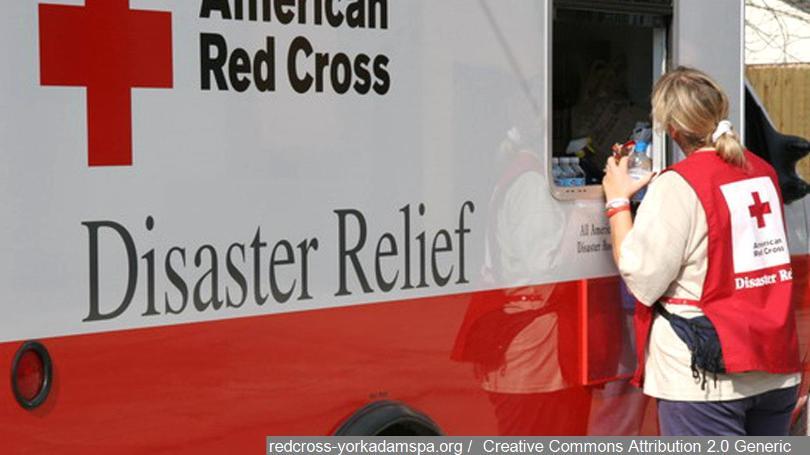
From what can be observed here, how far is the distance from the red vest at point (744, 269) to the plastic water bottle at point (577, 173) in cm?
47

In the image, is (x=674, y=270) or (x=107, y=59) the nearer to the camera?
(x=107, y=59)

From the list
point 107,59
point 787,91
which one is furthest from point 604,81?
point 787,91

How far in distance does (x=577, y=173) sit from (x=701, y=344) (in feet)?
2.63

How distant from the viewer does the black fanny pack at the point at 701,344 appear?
3742 millimetres

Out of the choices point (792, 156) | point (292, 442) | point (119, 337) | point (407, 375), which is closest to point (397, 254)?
point (407, 375)

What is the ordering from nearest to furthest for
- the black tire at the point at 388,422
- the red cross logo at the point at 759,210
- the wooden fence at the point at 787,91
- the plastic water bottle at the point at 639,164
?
the black tire at the point at 388,422 → the red cross logo at the point at 759,210 → the plastic water bottle at the point at 639,164 → the wooden fence at the point at 787,91

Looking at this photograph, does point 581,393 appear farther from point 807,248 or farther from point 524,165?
point 807,248

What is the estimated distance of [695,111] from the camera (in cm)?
390

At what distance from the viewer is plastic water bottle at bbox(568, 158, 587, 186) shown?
4297mm

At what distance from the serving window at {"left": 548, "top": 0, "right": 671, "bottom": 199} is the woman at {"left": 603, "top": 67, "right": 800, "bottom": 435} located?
58cm

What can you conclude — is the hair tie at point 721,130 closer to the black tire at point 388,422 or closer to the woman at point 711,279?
the woman at point 711,279

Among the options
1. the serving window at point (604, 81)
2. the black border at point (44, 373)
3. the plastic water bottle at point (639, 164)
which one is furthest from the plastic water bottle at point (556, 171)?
the black border at point (44, 373)

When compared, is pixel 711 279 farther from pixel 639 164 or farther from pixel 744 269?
pixel 639 164

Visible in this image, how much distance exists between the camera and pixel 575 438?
4.21 m
